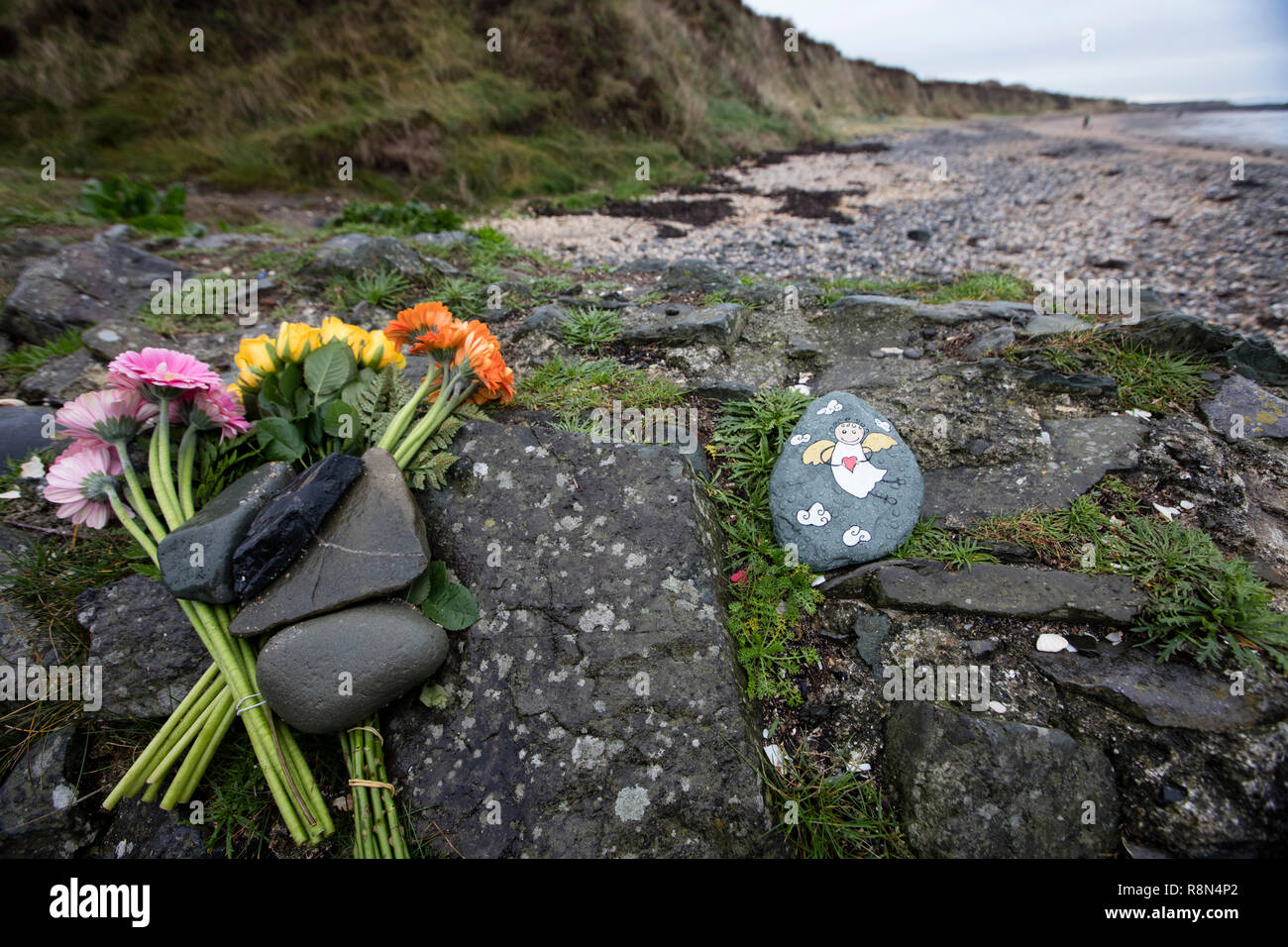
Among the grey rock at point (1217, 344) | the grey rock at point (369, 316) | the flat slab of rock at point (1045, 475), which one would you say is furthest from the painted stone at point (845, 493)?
the grey rock at point (369, 316)

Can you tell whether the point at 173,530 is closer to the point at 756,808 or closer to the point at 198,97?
the point at 756,808

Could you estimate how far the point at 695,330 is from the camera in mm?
4418

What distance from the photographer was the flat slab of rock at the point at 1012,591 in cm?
267

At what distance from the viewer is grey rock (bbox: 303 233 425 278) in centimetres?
537

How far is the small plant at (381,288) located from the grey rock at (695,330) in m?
2.19

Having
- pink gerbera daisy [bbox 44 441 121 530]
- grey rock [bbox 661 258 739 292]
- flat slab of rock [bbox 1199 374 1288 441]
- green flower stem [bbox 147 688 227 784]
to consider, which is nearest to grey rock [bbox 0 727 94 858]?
green flower stem [bbox 147 688 227 784]

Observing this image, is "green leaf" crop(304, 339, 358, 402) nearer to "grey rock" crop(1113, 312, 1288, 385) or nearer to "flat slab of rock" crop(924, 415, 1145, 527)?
"flat slab of rock" crop(924, 415, 1145, 527)

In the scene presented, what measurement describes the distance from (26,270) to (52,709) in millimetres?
4485

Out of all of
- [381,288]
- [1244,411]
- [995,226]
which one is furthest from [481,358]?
[995,226]

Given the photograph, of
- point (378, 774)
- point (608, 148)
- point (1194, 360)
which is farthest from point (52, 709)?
point (608, 148)

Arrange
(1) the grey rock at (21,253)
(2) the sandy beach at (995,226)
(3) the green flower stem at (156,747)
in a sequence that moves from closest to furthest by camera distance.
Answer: (3) the green flower stem at (156,747)
(1) the grey rock at (21,253)
(2) the sandy beach at (995,226)

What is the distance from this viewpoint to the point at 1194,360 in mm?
4082

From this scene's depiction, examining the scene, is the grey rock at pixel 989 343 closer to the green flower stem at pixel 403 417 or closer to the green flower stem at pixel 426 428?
the green flower stem at pixel 426 428

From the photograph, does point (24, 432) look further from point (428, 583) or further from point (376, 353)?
point (428, 583)
